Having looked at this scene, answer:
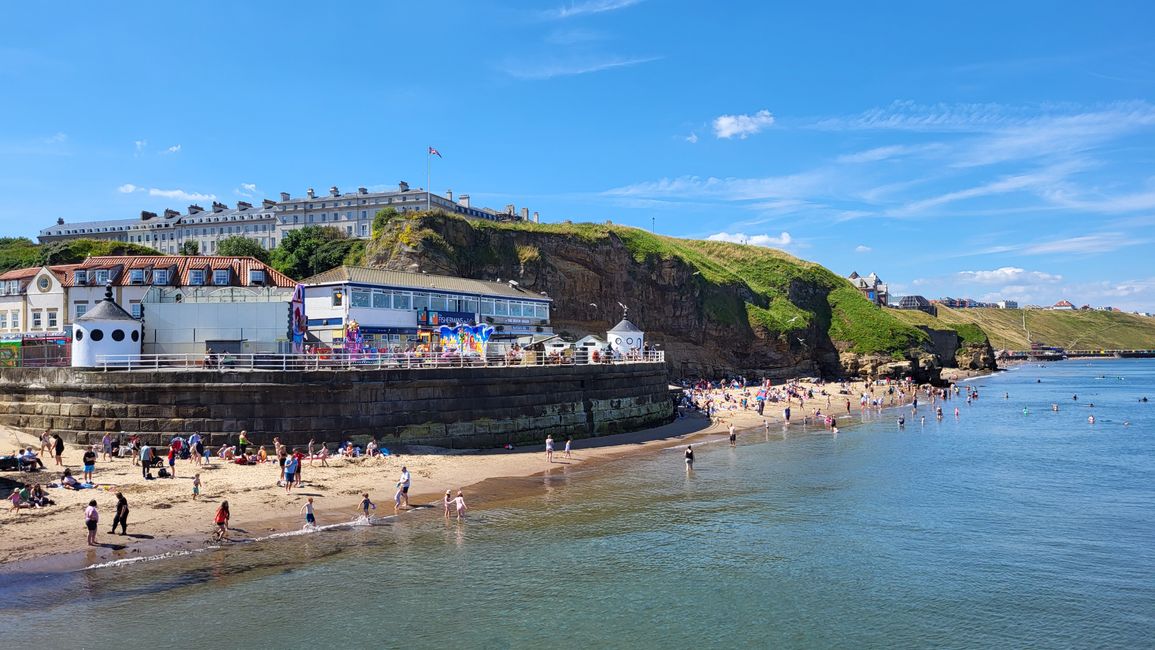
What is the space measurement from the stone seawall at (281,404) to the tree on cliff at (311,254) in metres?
39.9

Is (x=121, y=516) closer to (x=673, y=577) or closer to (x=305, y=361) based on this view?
(x=305, y=361)

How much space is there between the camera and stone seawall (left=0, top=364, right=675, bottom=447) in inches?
1177

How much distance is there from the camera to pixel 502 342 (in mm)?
51250

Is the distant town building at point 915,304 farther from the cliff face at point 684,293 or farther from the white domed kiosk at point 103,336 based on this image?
the white domed kiosk at point 103,336

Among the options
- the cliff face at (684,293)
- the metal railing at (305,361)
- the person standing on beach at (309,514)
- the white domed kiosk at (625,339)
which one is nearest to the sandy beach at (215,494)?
the person standing on beach at (309,514)

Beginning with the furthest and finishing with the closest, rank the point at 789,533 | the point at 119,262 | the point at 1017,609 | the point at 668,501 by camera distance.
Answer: the point at 119,262 < the point at 668,501 < the point at 789,533 < the point at 1017,609

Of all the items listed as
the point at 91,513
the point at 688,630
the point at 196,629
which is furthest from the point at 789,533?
the point at 91,513

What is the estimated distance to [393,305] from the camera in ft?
151

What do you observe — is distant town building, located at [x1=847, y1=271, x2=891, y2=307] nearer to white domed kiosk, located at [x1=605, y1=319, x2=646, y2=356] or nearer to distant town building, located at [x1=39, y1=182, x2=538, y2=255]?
distant town building, located at [x1=39, y1=182, x2=538, y2=255]

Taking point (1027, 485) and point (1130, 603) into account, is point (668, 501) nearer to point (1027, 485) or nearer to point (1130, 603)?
point (1130, 603)

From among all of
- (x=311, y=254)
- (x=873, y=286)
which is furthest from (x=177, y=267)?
(x=873, y=286)

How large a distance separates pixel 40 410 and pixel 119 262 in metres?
21.1

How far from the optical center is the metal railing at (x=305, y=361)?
3099 cm

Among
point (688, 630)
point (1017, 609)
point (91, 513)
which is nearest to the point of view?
point (688, 630)
